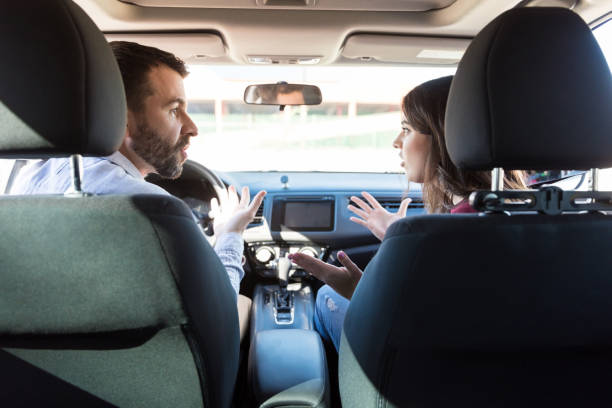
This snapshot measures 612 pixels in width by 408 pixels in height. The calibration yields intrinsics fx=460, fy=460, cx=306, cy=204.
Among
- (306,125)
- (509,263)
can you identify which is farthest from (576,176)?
(306,125)

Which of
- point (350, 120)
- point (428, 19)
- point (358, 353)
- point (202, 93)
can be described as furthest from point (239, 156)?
point (358, 353)

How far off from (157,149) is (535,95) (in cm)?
163

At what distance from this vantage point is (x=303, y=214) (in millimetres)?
3752

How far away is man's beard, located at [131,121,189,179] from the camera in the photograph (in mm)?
2102

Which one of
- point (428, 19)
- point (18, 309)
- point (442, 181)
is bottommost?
point (18, 309)

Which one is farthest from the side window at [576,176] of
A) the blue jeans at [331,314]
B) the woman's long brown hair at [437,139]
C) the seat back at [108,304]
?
the seat back at [108,304]

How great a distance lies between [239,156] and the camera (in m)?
7.60

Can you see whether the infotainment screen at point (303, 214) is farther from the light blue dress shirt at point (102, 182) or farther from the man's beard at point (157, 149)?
the light blue dress shirt at point (102, 182)

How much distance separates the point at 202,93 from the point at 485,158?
23.3 feet

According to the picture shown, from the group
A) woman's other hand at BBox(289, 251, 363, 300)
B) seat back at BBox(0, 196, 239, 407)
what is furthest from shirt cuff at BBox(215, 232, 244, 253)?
seat back at BBox(0, 196, 239, 407)

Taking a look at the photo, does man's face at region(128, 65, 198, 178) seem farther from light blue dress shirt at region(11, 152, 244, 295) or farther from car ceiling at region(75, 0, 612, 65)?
car ceiling at region(75, 0, 612, 65)

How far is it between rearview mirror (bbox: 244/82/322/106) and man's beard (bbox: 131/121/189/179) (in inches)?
42.2

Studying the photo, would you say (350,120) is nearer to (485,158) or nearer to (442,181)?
(442,181)

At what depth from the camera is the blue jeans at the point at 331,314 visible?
2.56m
